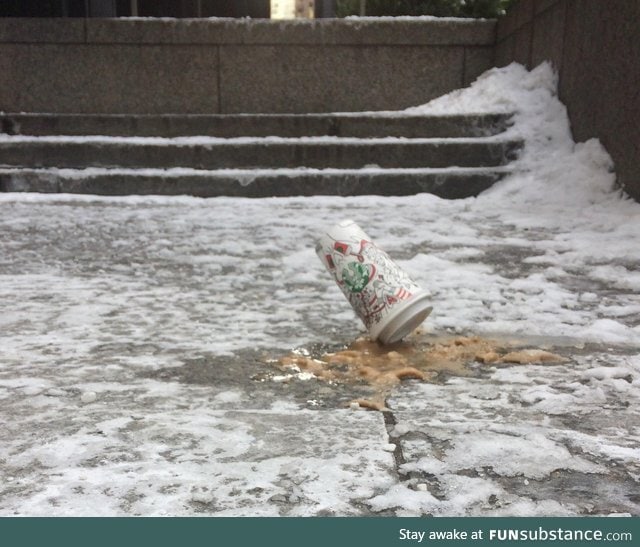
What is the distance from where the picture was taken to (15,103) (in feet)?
24.5

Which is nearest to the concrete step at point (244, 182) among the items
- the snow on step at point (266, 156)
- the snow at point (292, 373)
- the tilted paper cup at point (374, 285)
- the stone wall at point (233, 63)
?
the snow on step at point (266, 156)

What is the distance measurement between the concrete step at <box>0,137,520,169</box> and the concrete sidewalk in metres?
2.76

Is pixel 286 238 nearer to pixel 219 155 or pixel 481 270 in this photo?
pixel 481 270

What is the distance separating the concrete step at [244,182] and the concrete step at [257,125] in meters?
0.68

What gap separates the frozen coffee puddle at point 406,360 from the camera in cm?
195

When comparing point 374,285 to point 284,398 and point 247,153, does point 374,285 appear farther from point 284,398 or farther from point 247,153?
point 247,153

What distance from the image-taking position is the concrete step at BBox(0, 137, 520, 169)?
20.4 feet

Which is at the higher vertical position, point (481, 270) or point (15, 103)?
point (15, 103)

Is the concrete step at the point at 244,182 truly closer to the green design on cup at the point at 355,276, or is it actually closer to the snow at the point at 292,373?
the snow at the point at 292,373

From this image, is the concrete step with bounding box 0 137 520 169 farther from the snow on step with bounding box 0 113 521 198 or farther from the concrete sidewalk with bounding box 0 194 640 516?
the concrete sidewalk with bounding box 0 194 640 516

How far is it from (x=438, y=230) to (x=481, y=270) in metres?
1.12

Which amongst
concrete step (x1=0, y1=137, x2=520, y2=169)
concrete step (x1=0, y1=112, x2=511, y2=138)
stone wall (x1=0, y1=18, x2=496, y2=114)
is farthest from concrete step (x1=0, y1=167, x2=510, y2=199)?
stone wall (x1=0, y1=18, x2=496, y2=114)

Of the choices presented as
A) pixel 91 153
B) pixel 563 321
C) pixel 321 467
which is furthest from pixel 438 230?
pixel 91 153

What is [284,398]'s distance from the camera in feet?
5.92
